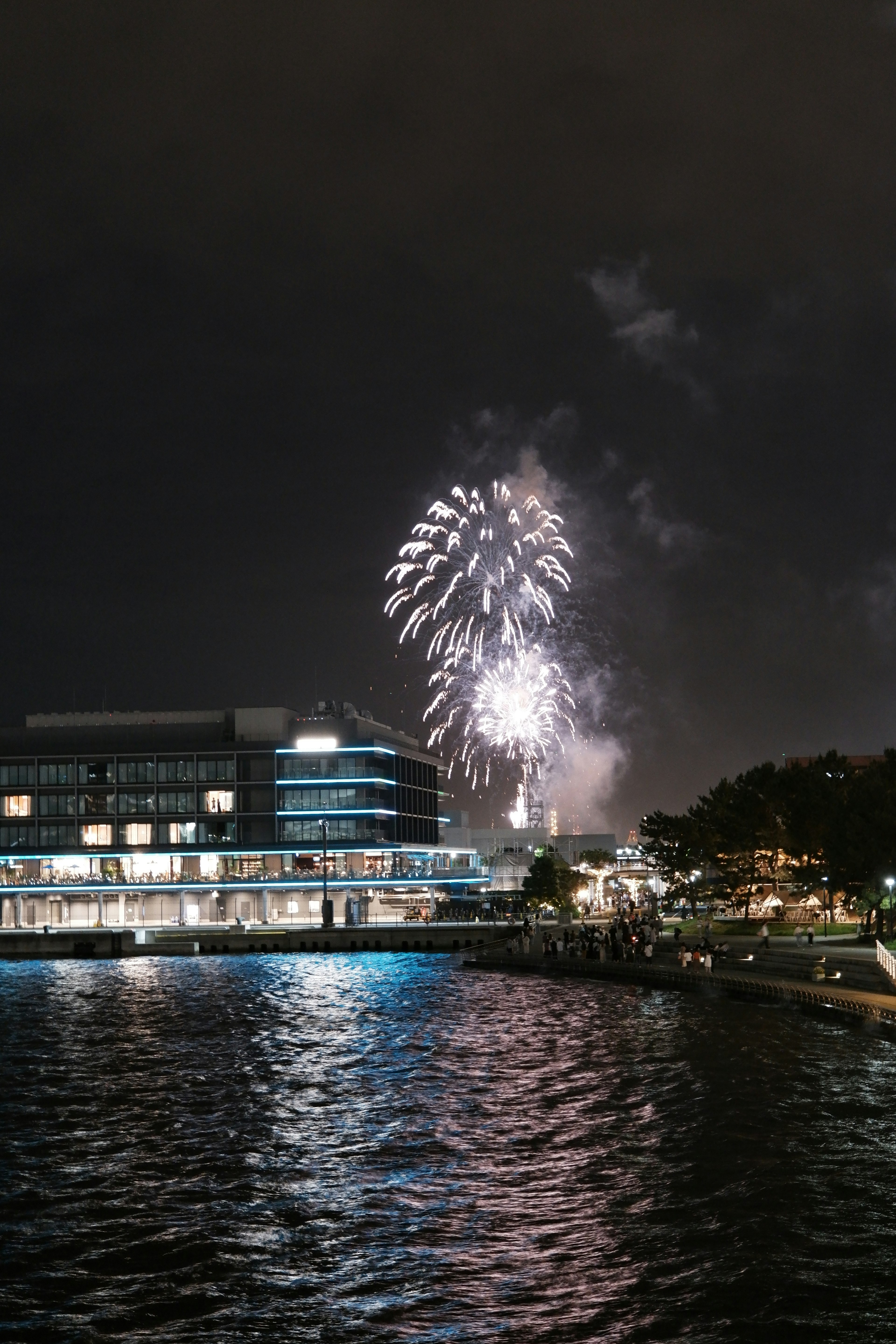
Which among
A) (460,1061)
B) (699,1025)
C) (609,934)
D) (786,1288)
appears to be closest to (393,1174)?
(786,1288)

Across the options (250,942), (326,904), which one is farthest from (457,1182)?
(326,904)

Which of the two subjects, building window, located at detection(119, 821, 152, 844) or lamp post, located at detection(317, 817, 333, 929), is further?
building window, located at detection(119, 821, 152, 844)

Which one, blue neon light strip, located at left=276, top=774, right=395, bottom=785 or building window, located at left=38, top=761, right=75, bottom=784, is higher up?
building window, located at left=38, top=761, right=75, bottom=784

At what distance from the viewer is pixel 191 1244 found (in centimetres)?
2903

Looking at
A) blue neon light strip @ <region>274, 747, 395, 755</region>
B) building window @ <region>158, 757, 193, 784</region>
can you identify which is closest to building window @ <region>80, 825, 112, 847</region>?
building window @ <region>158, 757, 193, 784</region>

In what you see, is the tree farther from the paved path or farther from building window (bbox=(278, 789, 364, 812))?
the paved path

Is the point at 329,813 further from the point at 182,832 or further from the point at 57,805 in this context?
the point at 57,805

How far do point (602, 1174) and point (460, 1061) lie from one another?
2008 cm

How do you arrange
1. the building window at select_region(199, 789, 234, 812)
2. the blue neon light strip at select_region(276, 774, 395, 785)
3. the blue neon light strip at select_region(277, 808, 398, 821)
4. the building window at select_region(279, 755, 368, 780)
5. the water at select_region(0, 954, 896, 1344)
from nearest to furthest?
1. the water at select_region(0, 954, 896, 1344)
2. the building window at select_region(199, 789, 234, 812)
3. the blue neon light strip at select_region(277, 808, 398, 821)
4. the blue neon light strip at select_region(276, 774, 395, 785)
5. the building window at select_region(279, 755, 368, 780)

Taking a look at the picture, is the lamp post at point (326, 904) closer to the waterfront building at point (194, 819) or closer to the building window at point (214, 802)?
the waterfront building at point (194, 819)

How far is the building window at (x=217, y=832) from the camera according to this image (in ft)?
577

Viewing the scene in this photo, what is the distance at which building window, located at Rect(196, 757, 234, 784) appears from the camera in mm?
178000

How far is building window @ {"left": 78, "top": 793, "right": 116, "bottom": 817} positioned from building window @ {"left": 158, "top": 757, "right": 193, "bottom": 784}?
6.51 m

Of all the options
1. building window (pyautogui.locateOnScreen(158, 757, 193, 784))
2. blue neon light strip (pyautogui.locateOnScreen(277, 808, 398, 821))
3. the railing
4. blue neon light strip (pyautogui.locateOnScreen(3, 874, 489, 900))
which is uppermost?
building window (pyautogui.locateOnScreen(158, 757, 193, 784))
